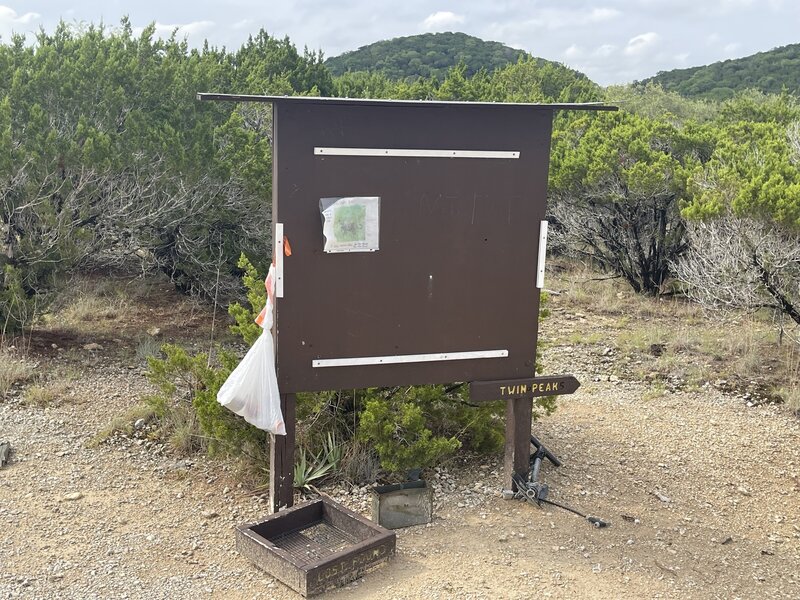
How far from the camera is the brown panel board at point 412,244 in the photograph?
4289 millimetres

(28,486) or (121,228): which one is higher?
(121,228)

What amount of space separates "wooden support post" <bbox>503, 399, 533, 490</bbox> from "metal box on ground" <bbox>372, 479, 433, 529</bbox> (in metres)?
0.61

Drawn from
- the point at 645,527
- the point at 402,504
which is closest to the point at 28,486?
the point at 402,504

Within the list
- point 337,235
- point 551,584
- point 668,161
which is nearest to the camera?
point 551,584

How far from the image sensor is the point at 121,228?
8312 mm

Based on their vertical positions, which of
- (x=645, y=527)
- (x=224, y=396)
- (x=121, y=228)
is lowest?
(x=645, y=527)

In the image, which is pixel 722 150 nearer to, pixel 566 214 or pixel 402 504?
pixel 566 214

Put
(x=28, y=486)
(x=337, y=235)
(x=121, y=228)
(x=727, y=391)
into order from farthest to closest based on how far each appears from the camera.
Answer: (x=121, y=228) → (x=727, y=391) → (x=28, y=486) → (x=337, y=235)

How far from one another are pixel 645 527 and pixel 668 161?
314 inches

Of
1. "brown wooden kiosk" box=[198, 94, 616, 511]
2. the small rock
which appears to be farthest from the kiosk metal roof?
the small rock

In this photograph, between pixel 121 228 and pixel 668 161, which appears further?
pixel 668 161

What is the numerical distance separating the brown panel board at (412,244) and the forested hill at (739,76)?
33020 mm

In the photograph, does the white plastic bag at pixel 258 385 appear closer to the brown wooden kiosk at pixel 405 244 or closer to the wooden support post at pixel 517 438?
the brown wooden kiosk at pixel 405 244

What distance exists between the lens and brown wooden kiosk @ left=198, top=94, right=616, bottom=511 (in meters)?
4.29
